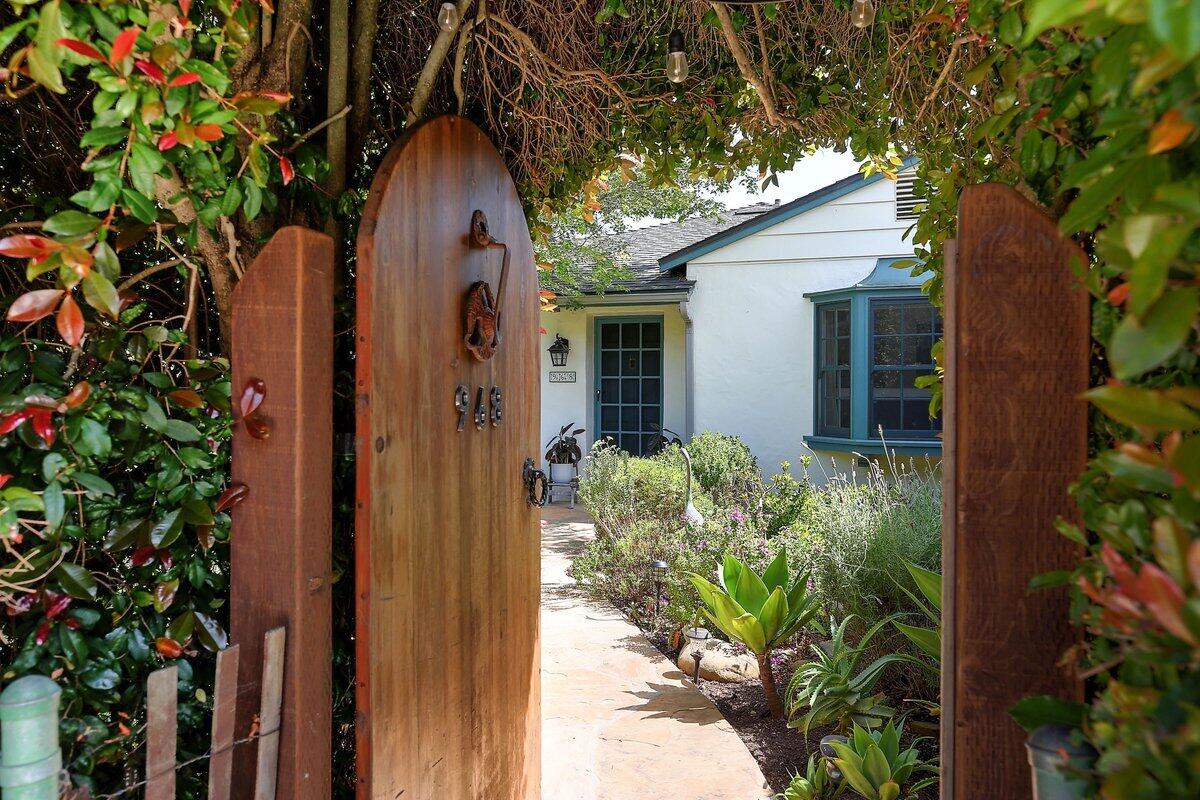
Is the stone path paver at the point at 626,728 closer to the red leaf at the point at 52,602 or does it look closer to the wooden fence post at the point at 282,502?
the wooden fence post at the point at 282,502

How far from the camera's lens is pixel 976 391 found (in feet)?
4.22

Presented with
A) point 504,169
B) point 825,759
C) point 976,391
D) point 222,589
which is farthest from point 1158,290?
point 825,759

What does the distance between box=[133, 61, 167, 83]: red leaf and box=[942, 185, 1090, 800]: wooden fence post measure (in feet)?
4.19

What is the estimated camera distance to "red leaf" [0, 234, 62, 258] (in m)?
1.03

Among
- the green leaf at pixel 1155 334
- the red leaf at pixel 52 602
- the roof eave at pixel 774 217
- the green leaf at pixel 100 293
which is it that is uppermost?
the roof eave at pixel 774 217

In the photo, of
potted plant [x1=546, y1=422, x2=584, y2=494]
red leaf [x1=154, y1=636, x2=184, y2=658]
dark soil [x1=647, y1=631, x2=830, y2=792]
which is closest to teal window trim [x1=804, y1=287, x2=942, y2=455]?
potted plant [x1=546, y1=422, x2=584, y2=494]

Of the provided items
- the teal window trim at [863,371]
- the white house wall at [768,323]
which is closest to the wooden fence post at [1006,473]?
the teal window trim at [863,371]

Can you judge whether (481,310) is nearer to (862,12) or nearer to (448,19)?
(448,19)

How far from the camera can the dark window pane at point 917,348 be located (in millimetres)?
8078

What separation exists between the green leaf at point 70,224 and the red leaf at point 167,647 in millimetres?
716

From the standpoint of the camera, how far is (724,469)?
789 cm

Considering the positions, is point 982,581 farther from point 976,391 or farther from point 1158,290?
point 1158,290

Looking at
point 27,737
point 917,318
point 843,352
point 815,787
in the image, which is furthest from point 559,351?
point 27,737

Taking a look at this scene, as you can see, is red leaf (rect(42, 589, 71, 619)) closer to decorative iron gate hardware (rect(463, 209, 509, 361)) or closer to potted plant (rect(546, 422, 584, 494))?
decorative iron gate hardware (rect(463, 209, 509, 361))
